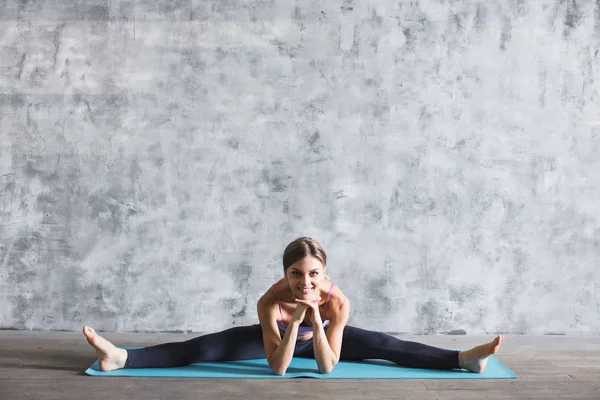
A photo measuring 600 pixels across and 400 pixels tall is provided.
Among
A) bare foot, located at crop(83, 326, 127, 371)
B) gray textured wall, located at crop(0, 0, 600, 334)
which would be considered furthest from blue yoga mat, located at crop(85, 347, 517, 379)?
gray textured wall, located at crop(0, 0, 600, 334)

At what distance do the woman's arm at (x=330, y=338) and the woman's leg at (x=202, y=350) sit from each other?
15.1 inches

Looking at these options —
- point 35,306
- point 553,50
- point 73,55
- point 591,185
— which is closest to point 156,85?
point 73,55

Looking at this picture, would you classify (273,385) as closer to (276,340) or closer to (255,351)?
(276,340)

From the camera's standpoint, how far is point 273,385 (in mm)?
2865

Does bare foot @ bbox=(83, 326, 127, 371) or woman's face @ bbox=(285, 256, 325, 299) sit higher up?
woman's face @ bbox=(285, 256, 325, 299)

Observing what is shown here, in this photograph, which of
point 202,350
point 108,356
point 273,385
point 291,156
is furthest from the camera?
point 291,156

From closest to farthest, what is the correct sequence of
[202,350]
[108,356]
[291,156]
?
[108,356] < [202,350] < [291,156]

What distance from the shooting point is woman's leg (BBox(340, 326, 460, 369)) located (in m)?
3.14

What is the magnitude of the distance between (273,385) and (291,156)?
5.10 feet

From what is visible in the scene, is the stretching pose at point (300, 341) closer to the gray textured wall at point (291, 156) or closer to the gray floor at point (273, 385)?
the gray floor at point (273, 385)

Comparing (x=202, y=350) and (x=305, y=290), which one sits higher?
(x=305, y=290)

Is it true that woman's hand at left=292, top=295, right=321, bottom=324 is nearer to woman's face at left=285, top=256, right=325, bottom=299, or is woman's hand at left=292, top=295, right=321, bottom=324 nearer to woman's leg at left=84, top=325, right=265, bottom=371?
woman's face at left=285, top=256, right=325, bottom=299

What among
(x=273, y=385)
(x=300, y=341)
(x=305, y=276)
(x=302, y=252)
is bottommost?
(x=273, y=385)

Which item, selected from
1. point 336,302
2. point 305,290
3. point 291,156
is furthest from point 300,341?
point 291,156
